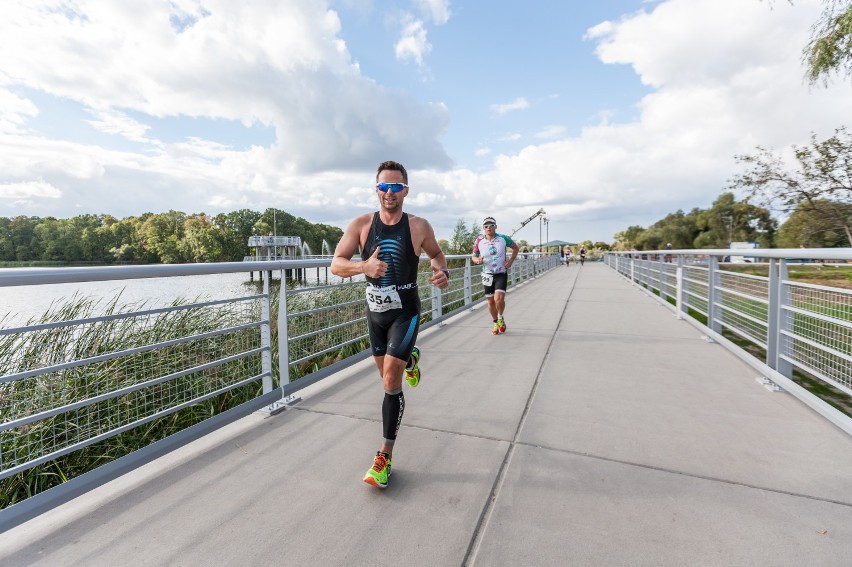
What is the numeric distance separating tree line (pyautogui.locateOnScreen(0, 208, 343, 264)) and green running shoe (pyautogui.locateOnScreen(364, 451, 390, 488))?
75.4 m

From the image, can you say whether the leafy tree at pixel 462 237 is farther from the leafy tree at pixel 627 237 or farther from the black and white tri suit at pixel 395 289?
the leafy tree at pixel 627 237

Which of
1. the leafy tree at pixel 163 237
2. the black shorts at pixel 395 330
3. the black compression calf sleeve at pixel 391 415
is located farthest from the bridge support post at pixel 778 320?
the leafy tree at pixel 163 237

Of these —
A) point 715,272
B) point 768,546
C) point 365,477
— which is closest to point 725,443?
point 768,546

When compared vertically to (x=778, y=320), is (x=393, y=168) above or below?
above

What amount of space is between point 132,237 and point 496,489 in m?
99.9

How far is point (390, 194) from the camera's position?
249cm

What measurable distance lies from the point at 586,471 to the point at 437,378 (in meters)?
2.03

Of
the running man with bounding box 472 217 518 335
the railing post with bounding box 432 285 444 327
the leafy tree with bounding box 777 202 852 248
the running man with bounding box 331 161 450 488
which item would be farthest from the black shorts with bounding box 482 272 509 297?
the leafy tree with bounding box 777 202 852 248

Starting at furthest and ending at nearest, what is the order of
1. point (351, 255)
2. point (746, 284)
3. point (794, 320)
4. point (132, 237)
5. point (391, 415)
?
point (132, 237), point (746, 284), point (794, 320), point (351, 255), point (391, 415)

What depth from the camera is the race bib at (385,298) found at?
2508 millimetres

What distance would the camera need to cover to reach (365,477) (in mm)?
2342

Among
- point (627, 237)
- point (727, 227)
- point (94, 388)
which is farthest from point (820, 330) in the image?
point (627, 237)

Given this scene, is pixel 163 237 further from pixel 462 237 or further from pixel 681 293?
pixel 681 293

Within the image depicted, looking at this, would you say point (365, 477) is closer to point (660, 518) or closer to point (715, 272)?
point (660, 518)
